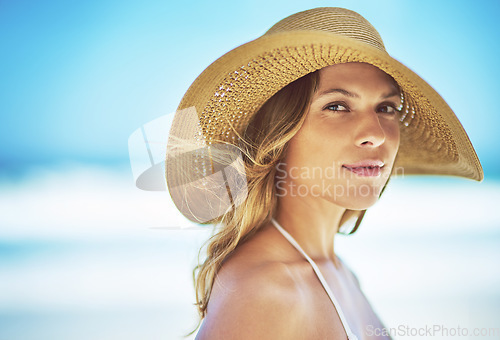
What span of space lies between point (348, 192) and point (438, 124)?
367mm

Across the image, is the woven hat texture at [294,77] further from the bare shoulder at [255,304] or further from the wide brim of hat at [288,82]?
the bare shoulder at [255,304]

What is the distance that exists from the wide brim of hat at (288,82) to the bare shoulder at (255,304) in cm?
35

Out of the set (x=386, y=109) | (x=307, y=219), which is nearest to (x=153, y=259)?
(x=307, y=219)

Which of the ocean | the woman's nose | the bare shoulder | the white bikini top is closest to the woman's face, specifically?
the woman's nose

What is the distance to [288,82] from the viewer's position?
1.07 m

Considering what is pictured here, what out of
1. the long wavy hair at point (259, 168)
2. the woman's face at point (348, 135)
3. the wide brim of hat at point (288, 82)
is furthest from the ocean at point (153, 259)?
the woman's face at point (348, 135)

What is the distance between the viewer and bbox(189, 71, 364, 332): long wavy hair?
1063 millimetres

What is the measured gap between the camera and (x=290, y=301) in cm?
89

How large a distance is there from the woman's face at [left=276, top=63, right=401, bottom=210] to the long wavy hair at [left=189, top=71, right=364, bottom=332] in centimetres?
4

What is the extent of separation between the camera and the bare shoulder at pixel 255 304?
0.85 metres

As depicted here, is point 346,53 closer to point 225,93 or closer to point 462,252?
point 225,93

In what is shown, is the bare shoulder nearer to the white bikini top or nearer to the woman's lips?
the white bikini top

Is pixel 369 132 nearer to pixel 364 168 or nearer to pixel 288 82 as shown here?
pixel 364 168

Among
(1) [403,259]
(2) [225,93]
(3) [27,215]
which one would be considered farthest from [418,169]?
(3) [27,215]
